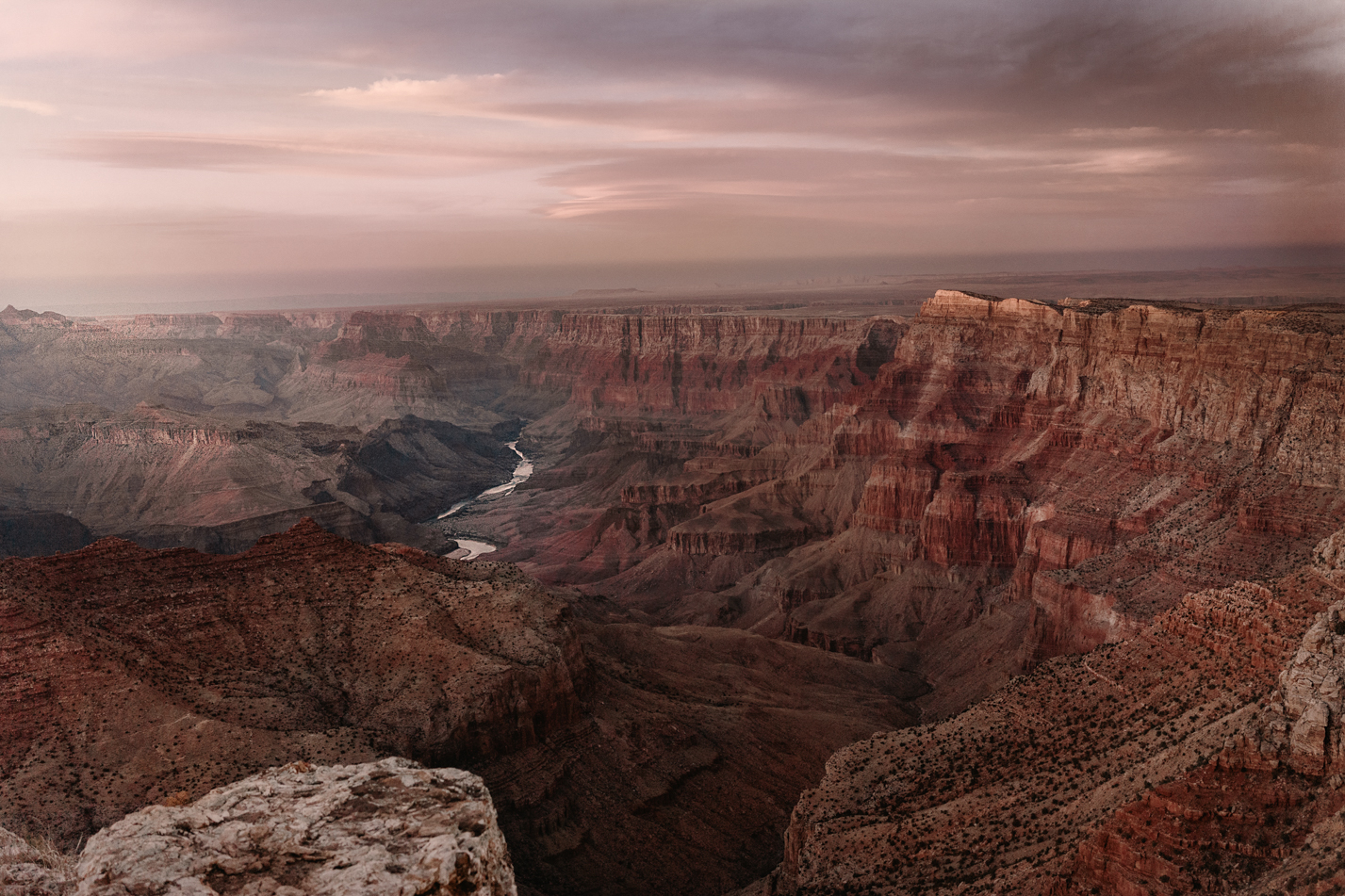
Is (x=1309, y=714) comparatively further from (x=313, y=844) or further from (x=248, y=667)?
(x=248, y=667)

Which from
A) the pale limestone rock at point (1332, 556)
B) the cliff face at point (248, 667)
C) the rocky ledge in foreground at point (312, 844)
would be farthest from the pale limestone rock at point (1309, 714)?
the cliff face at point (248, 667)

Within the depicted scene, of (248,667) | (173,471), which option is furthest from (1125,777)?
(173,471)

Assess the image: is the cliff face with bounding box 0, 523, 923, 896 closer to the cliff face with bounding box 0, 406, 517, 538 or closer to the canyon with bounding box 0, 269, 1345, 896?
the canyon with bounding box 0, 269, 1345, 896

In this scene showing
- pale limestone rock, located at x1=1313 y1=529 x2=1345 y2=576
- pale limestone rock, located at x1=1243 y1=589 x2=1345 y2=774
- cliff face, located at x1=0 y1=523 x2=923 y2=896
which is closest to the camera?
pale limestone rock, located at x1=1243 y1=589 x2=1345 y2=774

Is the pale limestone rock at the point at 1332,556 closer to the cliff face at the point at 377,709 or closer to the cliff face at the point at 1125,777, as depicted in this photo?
the cliff face at the point at 1125,777

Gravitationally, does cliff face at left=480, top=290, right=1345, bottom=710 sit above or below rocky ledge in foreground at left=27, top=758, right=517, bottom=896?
below

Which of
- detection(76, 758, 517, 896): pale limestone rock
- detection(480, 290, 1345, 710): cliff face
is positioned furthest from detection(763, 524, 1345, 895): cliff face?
detection(480, 290, 1345, 710): cliff face

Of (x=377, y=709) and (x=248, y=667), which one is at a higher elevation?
(x=248, y=667)
